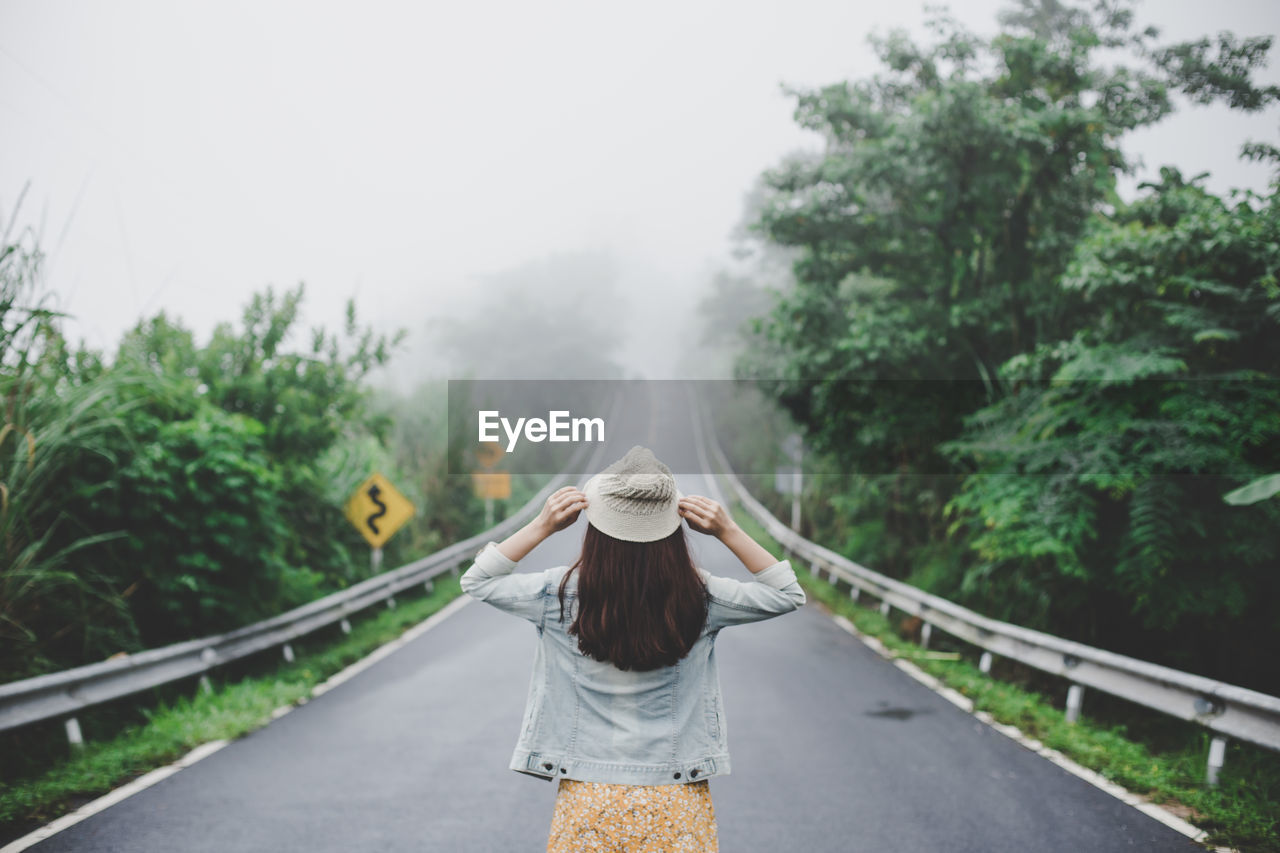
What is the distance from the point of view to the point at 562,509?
2.49 metres

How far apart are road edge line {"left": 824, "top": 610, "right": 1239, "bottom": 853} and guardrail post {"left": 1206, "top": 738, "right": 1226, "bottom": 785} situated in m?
0.48

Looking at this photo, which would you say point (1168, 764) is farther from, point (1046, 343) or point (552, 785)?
point (1046, 343)

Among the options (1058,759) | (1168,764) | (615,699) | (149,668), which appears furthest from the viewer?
(149,668)

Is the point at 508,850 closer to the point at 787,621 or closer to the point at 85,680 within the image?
the point at 85,680

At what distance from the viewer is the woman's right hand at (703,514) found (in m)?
2.45

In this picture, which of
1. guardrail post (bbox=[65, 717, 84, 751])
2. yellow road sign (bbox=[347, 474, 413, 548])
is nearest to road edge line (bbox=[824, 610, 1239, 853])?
guardrail post (bbox=[65, 717, 84, 751])

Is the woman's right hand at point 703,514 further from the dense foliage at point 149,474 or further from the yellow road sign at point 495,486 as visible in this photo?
the dense foliage at point 149,474

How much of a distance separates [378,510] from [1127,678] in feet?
29.6

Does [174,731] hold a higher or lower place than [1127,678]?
lower

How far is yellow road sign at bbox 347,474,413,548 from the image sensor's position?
1210 cm

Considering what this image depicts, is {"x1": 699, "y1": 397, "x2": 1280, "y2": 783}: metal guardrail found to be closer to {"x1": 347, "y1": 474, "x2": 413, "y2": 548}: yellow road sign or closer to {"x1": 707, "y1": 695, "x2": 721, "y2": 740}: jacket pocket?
{"x1": 707, "y1": 695, "x2": 721, "y2": 740}: jacket pocket

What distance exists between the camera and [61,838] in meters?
4.48

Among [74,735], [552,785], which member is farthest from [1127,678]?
[74,735]

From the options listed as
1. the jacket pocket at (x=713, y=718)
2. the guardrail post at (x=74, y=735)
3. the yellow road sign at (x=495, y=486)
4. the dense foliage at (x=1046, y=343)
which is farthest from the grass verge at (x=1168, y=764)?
the guardrail post at (x=74, y=735)
